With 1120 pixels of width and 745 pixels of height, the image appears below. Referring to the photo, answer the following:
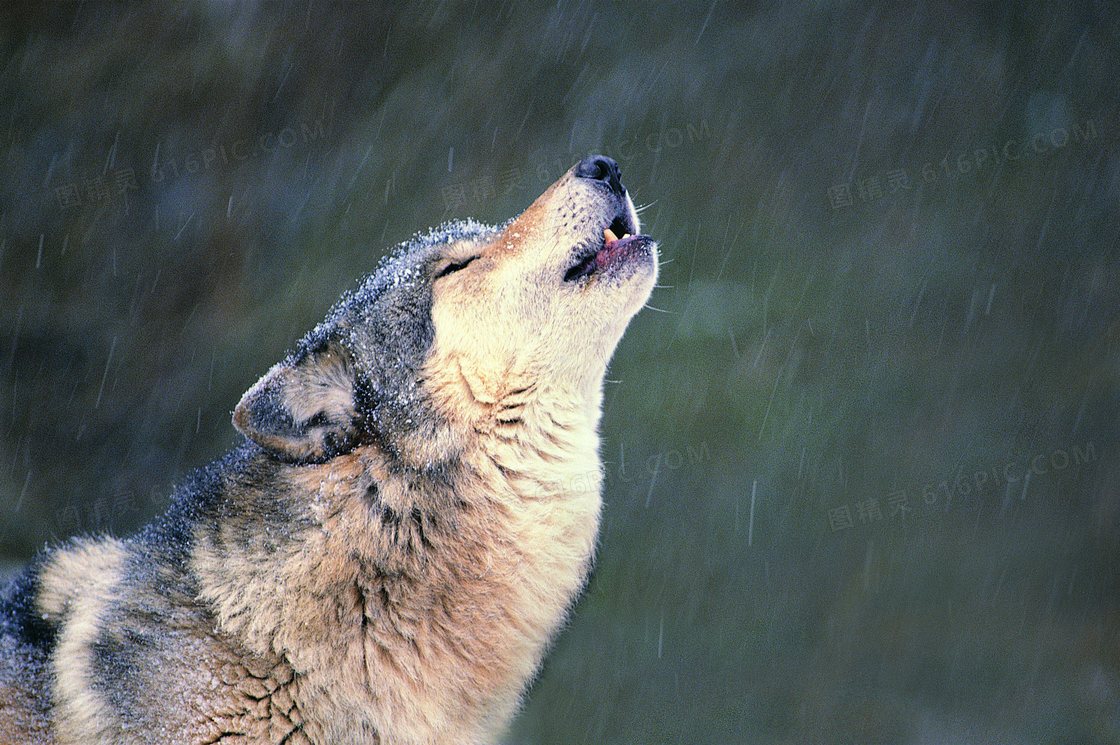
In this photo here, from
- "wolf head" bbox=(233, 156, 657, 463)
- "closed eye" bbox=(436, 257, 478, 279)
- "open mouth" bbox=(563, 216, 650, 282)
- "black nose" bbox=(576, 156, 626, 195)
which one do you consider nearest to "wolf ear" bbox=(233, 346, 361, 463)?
"wolf head" bbox=(233, 156, 657, 463)

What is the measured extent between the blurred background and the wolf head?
3.82 meters

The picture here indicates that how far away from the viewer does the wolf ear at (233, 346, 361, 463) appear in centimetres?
226

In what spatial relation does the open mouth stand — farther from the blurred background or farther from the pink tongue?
the blurred background

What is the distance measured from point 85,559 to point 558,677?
13.6 ft

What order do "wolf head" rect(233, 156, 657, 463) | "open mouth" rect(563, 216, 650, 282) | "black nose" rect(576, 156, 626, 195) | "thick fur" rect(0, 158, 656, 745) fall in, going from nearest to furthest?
"thick fur" rect(0, 158, 656, 745), "wolf head" rect(233, 156, 657, 463), "open mouth" rect(563, 216, 650, 282), "black nose" rect(576, 156, 626, 195)

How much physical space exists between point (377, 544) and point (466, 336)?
71 cm

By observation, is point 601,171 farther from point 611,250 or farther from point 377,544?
point 377,544

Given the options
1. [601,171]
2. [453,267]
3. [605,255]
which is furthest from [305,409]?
[601,171]

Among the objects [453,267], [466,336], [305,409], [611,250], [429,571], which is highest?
[611,250]

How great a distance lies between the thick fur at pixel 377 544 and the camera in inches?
86.6

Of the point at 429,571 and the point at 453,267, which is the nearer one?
the point at 429,571

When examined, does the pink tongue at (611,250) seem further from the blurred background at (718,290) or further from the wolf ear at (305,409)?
the blurred background at (718,290)

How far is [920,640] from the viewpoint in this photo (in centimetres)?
587

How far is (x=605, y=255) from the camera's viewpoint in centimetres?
268
